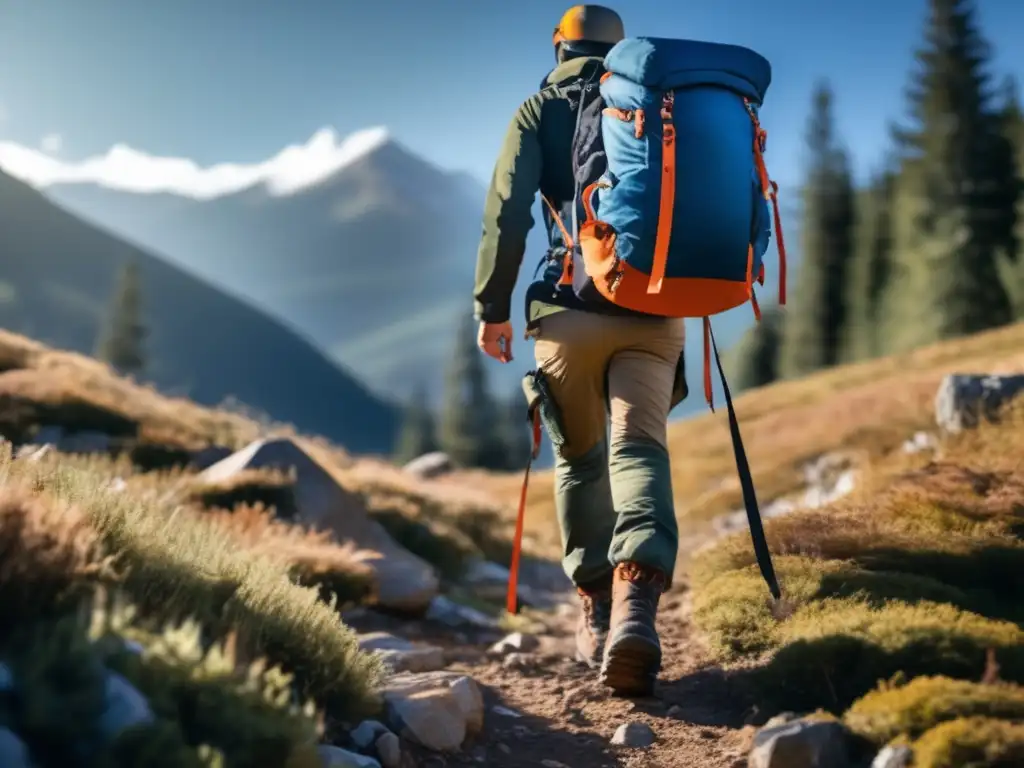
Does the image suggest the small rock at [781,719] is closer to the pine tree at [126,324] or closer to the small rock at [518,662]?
the small rock at [518,662]

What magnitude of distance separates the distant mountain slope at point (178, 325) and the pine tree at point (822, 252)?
94644 millimetres

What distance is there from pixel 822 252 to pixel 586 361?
50426 mm

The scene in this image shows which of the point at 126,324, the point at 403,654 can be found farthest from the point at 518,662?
the point at 126,324

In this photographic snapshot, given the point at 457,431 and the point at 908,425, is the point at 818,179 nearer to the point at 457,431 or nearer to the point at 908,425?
the point at 457,431

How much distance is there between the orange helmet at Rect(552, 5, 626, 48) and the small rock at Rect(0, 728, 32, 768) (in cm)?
404

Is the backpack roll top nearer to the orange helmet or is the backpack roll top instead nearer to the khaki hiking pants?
the khaki hiking pants

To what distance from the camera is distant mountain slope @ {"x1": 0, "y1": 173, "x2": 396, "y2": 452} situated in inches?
5507

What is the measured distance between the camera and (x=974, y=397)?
799cm

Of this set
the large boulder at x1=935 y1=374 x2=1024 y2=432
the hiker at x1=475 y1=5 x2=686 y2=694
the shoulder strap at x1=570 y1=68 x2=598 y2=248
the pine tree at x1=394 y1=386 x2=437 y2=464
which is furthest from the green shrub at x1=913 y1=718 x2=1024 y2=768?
the pine tree at x1=394 y1=386 x2=437 y2=464

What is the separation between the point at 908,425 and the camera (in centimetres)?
1305

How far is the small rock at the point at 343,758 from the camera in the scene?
8.95 feet

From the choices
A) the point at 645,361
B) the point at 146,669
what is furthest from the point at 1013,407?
the point at 146,669

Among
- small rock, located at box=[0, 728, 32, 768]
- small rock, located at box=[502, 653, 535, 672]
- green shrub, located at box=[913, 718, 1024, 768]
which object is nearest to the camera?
small rock, located at box=[0, 728, 32, 768]

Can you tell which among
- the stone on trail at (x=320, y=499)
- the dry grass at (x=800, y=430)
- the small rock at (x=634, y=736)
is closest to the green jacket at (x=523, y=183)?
the small rock at (x=634, y=736)
